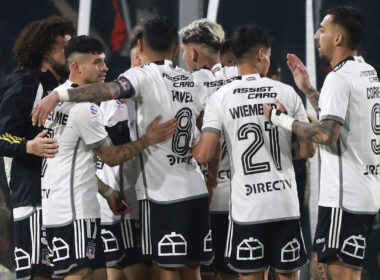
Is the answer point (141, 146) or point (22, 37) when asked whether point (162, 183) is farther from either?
point (22, 37)

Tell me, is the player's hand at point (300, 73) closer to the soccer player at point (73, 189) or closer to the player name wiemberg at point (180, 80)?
the player name wiemberg at point (180, 80)

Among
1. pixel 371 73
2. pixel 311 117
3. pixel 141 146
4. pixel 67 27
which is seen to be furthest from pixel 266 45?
pixel 311 117

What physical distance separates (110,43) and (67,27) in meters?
2.72

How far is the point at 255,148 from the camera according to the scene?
4984 mm

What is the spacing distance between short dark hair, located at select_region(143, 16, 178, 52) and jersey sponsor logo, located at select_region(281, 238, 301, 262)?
148 cm

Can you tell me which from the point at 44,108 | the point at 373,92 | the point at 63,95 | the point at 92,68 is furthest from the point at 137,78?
the point at 373,92

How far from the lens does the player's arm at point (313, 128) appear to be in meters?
4.88

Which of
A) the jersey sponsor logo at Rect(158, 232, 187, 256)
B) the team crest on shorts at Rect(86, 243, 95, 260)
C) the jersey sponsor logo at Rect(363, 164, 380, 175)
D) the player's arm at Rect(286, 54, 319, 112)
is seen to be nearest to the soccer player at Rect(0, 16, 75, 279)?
the team crest on shorts at Rect(86, 243, 95, 260)

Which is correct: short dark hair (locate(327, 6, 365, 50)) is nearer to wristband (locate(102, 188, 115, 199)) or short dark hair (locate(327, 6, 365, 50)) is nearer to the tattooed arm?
the tattooed arm

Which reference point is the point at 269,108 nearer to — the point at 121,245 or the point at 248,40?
the point at 248,40

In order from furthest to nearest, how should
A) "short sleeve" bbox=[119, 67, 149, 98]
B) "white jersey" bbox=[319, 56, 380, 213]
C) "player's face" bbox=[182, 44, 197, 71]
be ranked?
1. "player's face" bbox=[182, 44, 197, 71]
2. "short sleeve" bbox=[119, 67, 149, 98]
3. "white jersey" bbox=[319, 56, 380, 213]

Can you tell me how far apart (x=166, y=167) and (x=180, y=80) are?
0.58 metres

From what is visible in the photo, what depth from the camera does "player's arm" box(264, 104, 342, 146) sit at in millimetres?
4875

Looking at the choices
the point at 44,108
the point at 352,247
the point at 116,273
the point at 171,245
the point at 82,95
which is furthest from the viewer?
the point at 116,273
